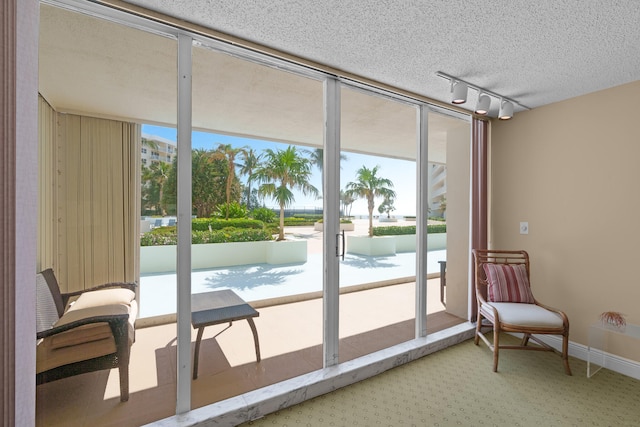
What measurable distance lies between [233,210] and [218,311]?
31.6 inches

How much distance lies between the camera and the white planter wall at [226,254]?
1958 millimetres

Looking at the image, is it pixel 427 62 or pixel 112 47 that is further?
pixel 427 62

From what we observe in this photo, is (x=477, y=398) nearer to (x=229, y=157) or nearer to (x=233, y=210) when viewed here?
(x=233, y=210)

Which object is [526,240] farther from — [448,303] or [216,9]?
[216,9]

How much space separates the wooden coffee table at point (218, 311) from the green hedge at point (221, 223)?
0.51m

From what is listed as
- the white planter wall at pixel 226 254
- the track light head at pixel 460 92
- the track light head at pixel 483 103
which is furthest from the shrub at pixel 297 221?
the track light head at pixel 483 103

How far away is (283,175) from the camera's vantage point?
2.47 m

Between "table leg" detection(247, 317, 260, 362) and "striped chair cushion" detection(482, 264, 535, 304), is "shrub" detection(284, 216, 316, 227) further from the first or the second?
"striped chair cushion" detection(482, 264, 535, 304)

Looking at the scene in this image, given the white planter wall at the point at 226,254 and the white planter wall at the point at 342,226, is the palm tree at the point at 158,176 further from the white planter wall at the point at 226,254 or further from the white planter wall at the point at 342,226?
the white planter wall at the point at 342,226

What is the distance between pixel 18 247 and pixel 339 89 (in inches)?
89.1

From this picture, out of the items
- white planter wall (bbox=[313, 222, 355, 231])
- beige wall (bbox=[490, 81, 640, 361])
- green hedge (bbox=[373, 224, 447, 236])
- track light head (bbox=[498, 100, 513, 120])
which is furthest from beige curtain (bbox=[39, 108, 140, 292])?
beige wall (bbox=[490, 81, 640, 361])

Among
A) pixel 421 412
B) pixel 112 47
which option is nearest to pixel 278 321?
pixel 421 412

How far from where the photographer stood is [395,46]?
6.83ft

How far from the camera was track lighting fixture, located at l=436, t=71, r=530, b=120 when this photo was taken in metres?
2.50
